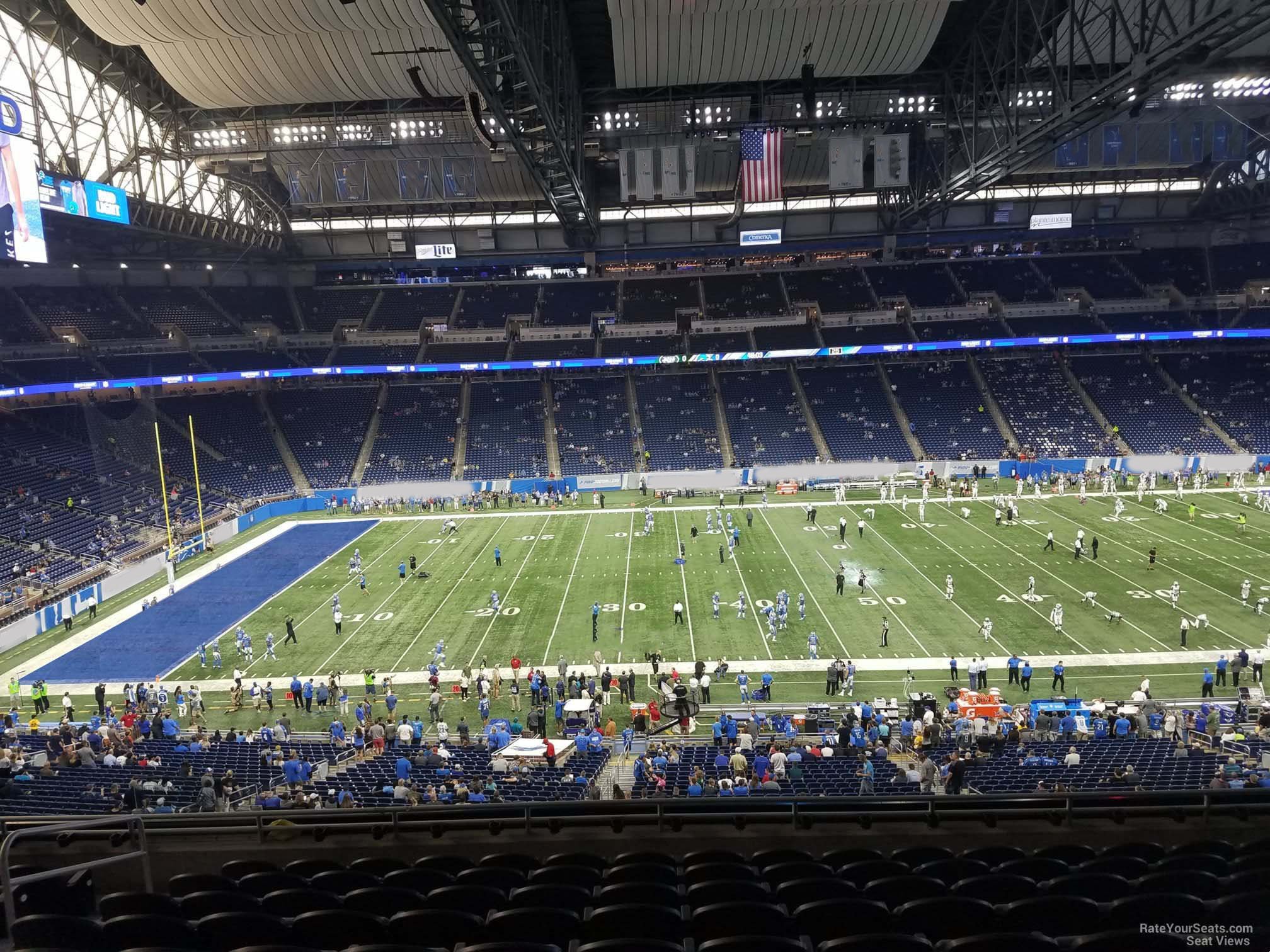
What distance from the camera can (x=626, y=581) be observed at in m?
31.0

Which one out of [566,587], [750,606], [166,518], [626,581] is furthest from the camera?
[166,518]

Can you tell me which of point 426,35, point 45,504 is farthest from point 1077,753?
point 45,504

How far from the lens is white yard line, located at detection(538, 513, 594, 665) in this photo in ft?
80.8

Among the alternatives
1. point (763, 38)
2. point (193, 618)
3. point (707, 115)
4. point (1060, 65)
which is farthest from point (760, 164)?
point (193, 618)

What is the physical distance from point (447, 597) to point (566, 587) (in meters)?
4.72

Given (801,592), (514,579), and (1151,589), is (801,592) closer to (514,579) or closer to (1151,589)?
(514,579)

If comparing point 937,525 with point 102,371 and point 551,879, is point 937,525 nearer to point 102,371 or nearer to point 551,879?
point 551,879

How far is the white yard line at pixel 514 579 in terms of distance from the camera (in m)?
25.0

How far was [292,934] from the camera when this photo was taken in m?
4.05

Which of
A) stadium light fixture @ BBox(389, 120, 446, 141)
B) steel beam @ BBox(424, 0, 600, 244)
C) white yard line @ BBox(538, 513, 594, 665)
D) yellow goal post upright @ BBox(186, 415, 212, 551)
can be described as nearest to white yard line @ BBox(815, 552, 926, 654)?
white yard line @ BBox(538, 513, 594, 665)

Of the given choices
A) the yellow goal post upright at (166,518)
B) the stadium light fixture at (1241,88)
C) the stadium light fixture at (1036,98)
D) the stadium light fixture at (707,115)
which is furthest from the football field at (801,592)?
the stadium light fixture at (707,115)

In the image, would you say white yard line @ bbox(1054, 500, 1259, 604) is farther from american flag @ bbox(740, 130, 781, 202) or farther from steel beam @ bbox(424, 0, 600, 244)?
steel beam @ bbox(424, 0, 600, 244)

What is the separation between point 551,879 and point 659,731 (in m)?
14.4

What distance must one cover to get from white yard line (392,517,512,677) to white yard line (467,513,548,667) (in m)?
2.17
